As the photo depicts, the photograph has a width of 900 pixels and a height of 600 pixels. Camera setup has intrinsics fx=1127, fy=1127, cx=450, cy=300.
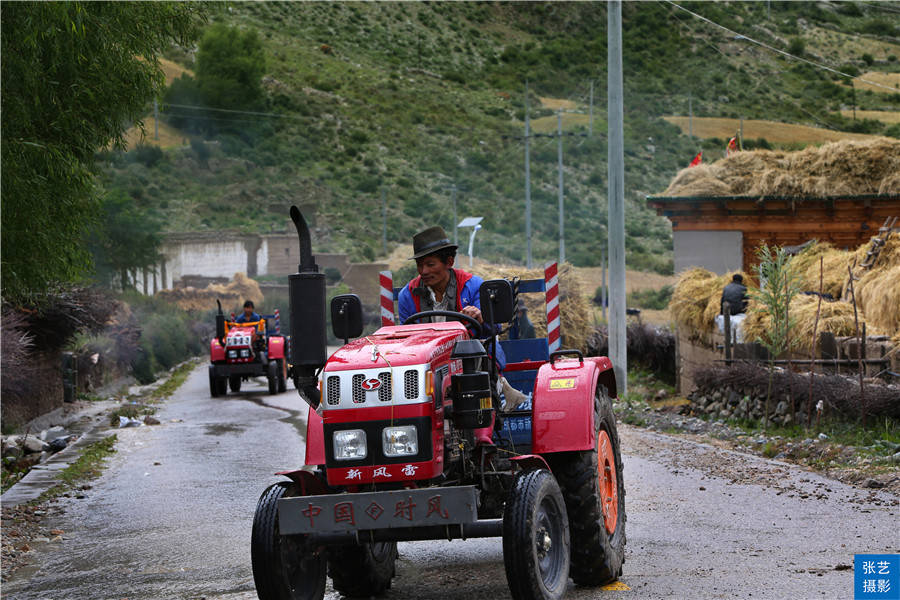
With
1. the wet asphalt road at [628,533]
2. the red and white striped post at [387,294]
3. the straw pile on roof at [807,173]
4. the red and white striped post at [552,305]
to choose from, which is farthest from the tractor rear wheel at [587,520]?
the straw pile on roof at [807,173]

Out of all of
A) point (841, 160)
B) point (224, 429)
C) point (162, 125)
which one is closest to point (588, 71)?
point (162, 125)

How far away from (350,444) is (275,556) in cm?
74

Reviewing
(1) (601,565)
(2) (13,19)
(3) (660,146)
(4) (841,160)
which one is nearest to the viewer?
(1) (601,565)

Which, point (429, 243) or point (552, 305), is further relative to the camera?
point (552, 305)

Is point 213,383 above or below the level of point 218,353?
below

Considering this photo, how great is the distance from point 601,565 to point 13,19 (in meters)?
7.20

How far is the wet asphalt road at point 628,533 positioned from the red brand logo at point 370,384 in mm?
1704

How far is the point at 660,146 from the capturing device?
78875 millimetres

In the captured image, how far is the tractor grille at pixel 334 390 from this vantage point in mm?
6250

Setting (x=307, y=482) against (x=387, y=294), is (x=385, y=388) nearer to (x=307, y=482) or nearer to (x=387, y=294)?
(x=307, y=482)

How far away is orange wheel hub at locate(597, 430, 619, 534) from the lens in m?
7.72

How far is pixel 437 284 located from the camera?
776 centimetres

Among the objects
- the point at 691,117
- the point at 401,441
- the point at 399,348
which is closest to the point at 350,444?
the point at 401,441

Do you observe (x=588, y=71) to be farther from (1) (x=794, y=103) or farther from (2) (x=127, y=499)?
(2) (x=127, y=499)
